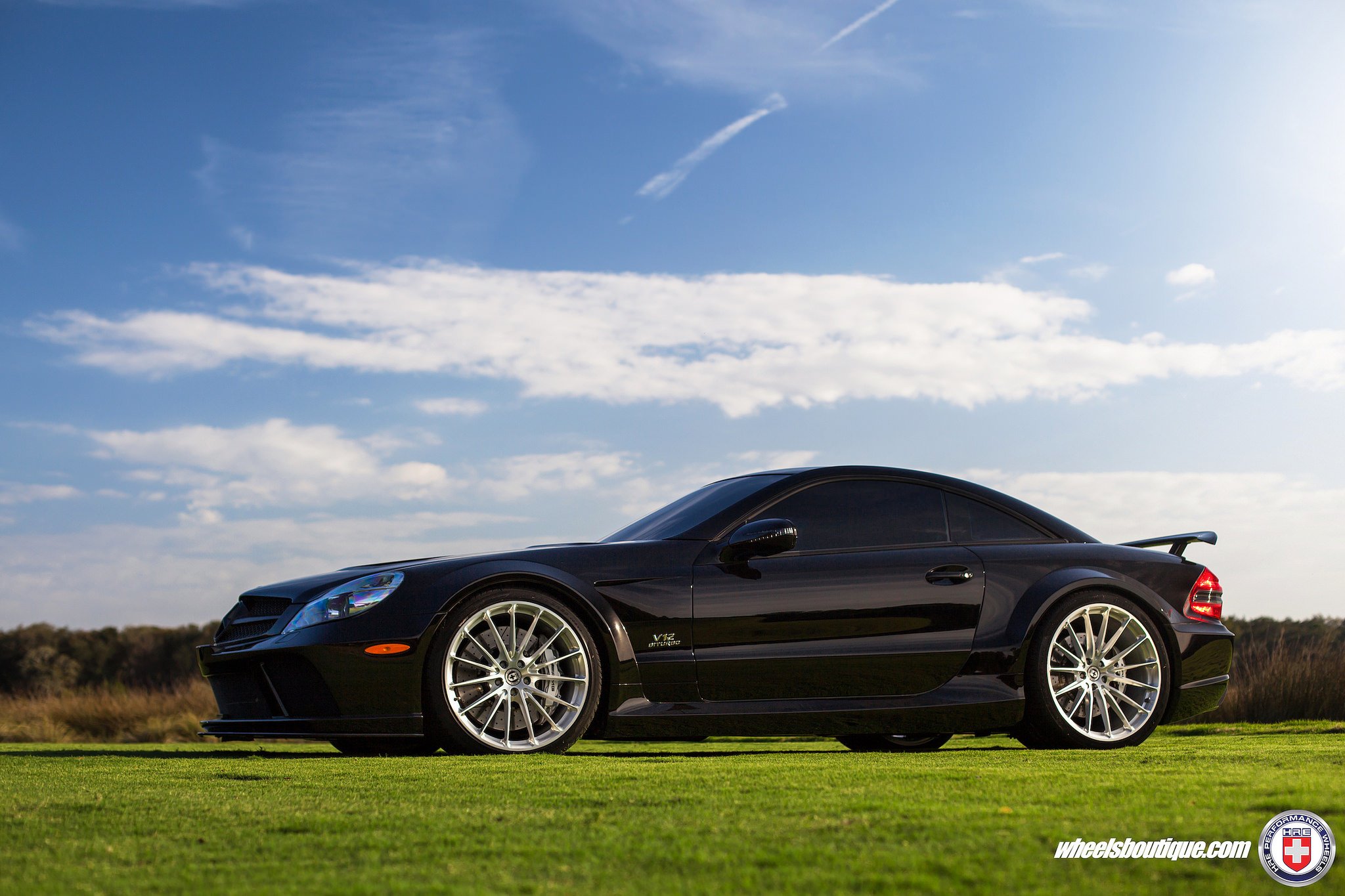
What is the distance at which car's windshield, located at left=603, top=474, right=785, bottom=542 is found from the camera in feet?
22.1

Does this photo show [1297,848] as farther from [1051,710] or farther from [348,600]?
[348,600]

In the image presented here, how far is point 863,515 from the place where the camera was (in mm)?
6723

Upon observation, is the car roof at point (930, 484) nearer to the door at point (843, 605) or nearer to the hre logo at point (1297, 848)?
the door at point (843, 605)

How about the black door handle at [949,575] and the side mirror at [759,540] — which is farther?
the black door handle at [949,575]

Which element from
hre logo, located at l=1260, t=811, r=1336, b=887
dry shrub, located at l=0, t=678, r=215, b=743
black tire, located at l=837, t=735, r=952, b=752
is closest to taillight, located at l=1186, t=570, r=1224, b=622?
black tire, located at l=837, t=735, r=952, b=752

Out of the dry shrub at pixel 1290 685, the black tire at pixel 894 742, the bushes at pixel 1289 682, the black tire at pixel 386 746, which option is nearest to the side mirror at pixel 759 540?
the black tire at pixel 386 746

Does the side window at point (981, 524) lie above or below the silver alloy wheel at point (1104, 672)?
above

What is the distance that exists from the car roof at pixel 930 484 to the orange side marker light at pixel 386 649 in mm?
1639

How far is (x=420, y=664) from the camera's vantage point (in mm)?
5879

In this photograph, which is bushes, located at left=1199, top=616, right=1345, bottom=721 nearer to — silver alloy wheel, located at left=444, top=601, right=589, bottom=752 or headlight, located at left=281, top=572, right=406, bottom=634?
silver alloy wheel, located at left=444, top=601, right=589, bottom=752

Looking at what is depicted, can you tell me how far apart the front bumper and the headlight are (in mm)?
62

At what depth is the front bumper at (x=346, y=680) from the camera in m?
5.86
